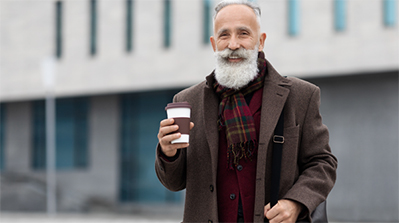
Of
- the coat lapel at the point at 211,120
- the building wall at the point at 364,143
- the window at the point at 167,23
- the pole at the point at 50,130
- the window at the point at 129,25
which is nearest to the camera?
the coat lapel at the point at 211,120

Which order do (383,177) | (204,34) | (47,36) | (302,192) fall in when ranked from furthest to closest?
(47,36)
(204,34)
(383,177)
(302,192)

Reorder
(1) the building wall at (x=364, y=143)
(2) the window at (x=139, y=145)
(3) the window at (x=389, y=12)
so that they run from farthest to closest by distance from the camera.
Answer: (2) the window at (x=139, y=145), (1) the building wall at (x=364, y=143), (3) the window at (x=389, y=12)

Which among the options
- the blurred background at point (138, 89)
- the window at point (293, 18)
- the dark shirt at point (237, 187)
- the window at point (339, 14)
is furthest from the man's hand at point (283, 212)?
the window at point (293, 18)

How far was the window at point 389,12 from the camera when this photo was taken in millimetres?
14859

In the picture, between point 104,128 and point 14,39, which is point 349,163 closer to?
point 104,128

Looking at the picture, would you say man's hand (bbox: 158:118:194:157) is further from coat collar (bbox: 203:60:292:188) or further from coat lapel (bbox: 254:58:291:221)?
coat lapel (bbox: 254:58:291:221)

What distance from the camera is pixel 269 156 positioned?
219 centimetres

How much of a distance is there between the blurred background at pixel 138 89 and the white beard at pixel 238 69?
44.4 ft

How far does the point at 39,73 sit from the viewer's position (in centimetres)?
2114

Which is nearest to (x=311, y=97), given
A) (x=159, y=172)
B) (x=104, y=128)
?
(x=159, y=172)

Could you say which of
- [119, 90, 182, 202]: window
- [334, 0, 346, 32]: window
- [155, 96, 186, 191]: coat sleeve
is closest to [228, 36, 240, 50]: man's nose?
[155, 96, 186, 191]: coat sleeve

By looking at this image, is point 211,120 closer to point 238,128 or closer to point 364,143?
point 238,128

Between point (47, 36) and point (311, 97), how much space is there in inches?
797

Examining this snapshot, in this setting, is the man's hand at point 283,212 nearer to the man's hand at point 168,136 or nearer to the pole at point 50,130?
the man's hand at point 168,136
